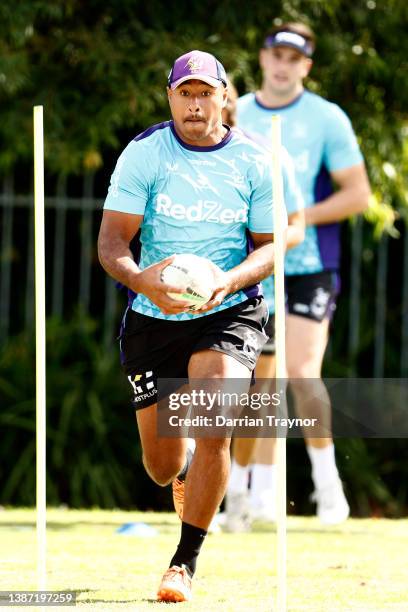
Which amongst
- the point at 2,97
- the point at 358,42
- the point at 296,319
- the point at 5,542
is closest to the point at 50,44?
the point at 2,97

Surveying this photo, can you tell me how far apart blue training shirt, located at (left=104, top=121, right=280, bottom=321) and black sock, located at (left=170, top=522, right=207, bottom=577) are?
951 mm

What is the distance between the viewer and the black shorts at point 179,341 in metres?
5.62

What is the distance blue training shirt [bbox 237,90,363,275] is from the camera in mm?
8297

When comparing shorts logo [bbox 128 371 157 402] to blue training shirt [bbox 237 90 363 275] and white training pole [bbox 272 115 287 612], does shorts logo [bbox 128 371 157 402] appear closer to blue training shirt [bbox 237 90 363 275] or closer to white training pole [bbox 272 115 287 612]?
white training pole [bbox 272 115 287 612]

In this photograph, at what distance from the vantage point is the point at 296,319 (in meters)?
8.21

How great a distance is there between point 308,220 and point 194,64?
2717mm

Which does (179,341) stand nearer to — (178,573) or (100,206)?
(178,573)

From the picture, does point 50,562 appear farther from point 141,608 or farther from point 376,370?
point 376,370

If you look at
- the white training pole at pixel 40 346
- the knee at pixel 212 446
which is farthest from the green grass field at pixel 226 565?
the knee at pixel 212 446

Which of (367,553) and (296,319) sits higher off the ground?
(296,319)

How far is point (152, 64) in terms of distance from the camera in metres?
9.98

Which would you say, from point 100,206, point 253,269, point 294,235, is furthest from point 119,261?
point 100,206

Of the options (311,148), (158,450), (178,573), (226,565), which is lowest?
(226,565)

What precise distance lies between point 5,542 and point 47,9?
4338 mm
